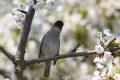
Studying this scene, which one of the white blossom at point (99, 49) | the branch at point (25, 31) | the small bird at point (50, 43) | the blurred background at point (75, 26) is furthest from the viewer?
the blurred background at point (75, 26)

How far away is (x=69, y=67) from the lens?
14.9 feet

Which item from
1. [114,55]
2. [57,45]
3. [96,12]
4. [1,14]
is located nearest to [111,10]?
[96,12]

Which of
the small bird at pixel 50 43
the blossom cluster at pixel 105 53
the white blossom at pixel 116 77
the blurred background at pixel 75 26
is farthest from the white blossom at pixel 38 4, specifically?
the blurred background at pixel 75 26

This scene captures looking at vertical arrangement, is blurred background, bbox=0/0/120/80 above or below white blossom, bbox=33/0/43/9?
above

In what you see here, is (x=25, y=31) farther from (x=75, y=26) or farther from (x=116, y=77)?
(x=75, y=26)

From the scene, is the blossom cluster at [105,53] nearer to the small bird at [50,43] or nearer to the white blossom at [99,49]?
the white blossom at [99,49]

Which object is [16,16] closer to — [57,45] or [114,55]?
[114,55]

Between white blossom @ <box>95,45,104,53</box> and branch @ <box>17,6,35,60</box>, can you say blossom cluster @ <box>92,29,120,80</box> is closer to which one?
white blossom @ <box>95,45,104,53</box>

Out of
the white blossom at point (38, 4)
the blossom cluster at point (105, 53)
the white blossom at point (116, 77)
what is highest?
the white blossom at point (38, 4)

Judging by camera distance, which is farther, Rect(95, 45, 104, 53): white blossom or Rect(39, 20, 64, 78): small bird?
Rect(39, 20, 64, 78): small bird

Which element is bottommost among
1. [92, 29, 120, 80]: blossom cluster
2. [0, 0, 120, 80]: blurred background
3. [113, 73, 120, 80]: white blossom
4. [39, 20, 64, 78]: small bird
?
[113, 73, 120, 80]: white blossom

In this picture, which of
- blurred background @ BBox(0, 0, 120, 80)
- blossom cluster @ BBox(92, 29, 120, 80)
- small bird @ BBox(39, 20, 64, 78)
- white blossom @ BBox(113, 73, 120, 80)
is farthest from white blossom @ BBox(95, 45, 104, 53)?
blurred background @ BBox(0, 0, 120, 80)

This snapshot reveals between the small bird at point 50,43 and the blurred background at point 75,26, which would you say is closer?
the small bird at point 50,43

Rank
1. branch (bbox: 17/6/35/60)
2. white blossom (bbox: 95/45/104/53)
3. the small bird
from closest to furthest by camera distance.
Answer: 1. white blossom (bbox: 95/45/104/53)
2. branch (bbox: 17/6/35/60)
3. the small bird
